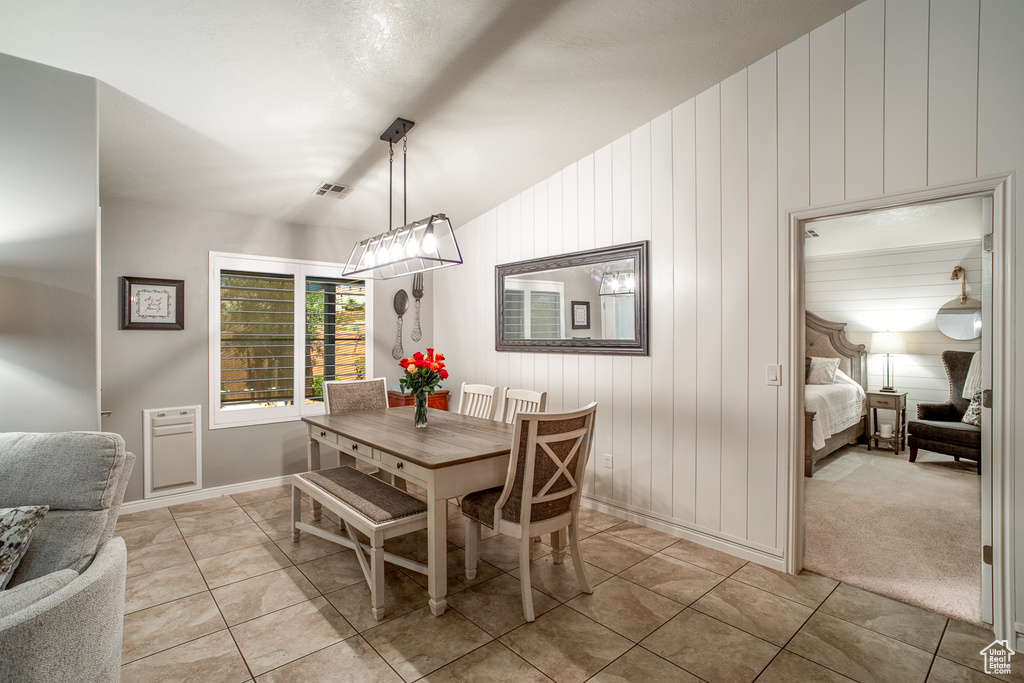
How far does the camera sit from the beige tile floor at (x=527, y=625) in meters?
1.88

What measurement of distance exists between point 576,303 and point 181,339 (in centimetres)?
330

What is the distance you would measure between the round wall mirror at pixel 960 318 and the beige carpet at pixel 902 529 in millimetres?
1213

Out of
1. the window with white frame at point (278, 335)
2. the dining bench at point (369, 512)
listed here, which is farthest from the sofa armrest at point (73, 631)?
the window with white frame at point (278, 335)

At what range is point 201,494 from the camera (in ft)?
13.0

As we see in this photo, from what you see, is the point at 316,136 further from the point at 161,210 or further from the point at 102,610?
the point at 102,610

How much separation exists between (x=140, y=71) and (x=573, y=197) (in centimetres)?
278

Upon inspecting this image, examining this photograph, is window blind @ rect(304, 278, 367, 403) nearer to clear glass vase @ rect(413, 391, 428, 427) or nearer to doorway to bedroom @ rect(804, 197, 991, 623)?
clear glass vase @ rect(413, 391, 428, 427)

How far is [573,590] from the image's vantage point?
2480mm

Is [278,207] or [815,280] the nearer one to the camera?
[278,207]

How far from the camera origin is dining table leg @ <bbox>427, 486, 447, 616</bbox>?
2.25 m


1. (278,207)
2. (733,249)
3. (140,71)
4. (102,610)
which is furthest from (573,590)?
(278,207)

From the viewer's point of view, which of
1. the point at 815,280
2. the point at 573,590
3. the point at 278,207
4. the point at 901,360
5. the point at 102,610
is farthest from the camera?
the point at 815,280

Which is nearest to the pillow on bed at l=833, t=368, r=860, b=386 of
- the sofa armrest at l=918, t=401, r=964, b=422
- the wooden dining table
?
the sofa armrest at l=918, t=401, r=964, b=422

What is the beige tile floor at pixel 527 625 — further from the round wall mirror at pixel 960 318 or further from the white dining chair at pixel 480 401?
the round wall mirror at pixel 960 318
